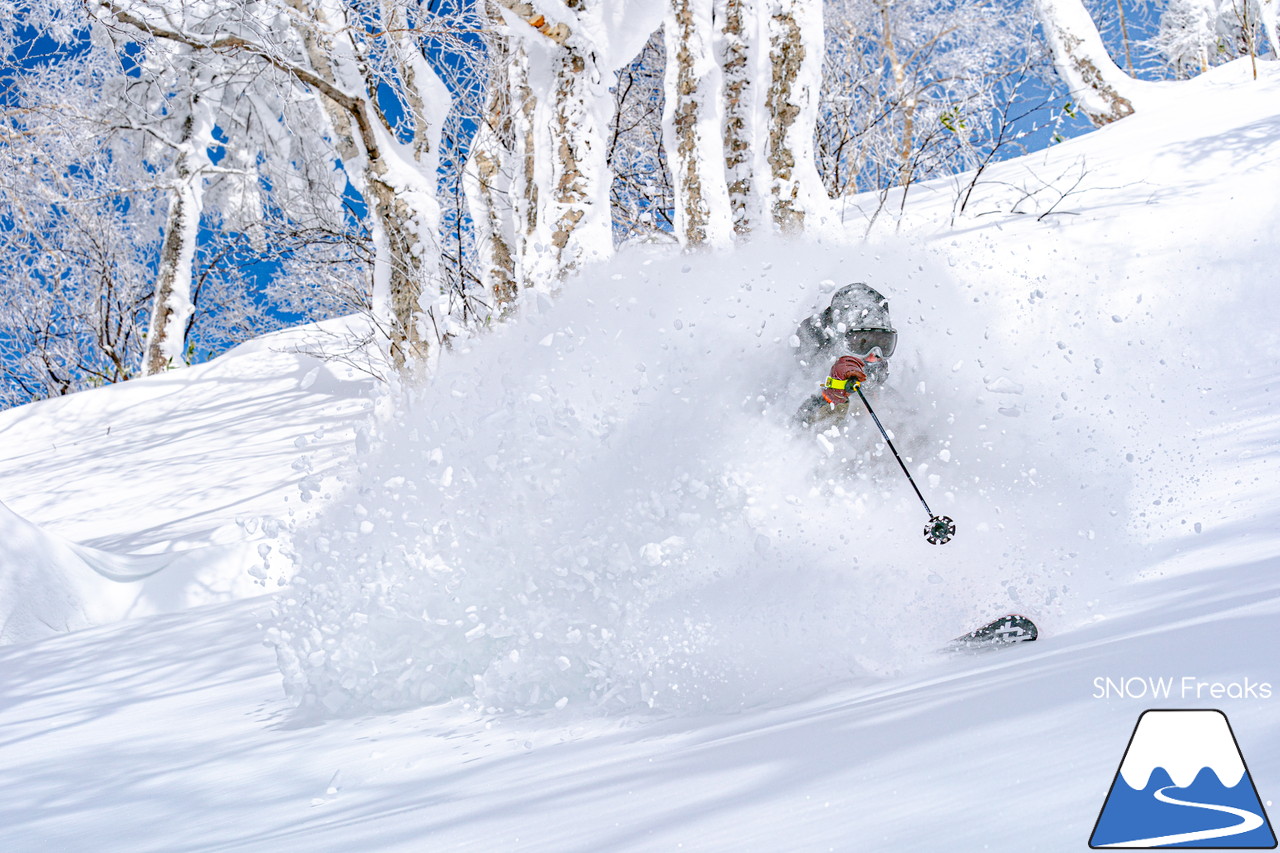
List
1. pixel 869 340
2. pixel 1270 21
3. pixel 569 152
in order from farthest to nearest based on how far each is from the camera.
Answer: pixel 1270 21 → pixel 569 152 → pixel 869 340

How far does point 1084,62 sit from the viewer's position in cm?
1184

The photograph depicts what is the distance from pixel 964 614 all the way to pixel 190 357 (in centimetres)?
1478

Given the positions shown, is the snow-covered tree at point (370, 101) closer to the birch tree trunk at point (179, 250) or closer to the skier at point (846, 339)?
the skier at point (846, 339)

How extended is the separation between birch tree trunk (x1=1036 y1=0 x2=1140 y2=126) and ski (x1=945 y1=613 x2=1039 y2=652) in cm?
1097

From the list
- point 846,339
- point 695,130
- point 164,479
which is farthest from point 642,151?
point 846,339

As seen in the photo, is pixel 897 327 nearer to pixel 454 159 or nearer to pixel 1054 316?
pixel 1054 316

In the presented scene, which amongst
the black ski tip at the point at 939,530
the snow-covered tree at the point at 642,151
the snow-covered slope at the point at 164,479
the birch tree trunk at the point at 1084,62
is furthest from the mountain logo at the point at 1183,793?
the birch tree trunk at the point at 1084,62

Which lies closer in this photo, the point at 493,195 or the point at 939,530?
the point at 939,530

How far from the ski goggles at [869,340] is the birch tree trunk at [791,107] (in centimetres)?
419

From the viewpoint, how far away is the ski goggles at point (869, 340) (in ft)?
12.6

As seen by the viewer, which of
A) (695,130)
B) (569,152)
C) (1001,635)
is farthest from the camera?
(695,130)

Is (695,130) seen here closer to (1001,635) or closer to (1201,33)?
(1001,635)

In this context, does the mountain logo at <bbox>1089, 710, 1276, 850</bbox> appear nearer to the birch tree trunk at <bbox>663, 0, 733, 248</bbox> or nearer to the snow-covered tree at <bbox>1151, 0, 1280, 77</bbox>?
the birch tree trunk at <bbox>663, 0, 733, 248</bbox>

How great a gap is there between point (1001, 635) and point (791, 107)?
599 cm
